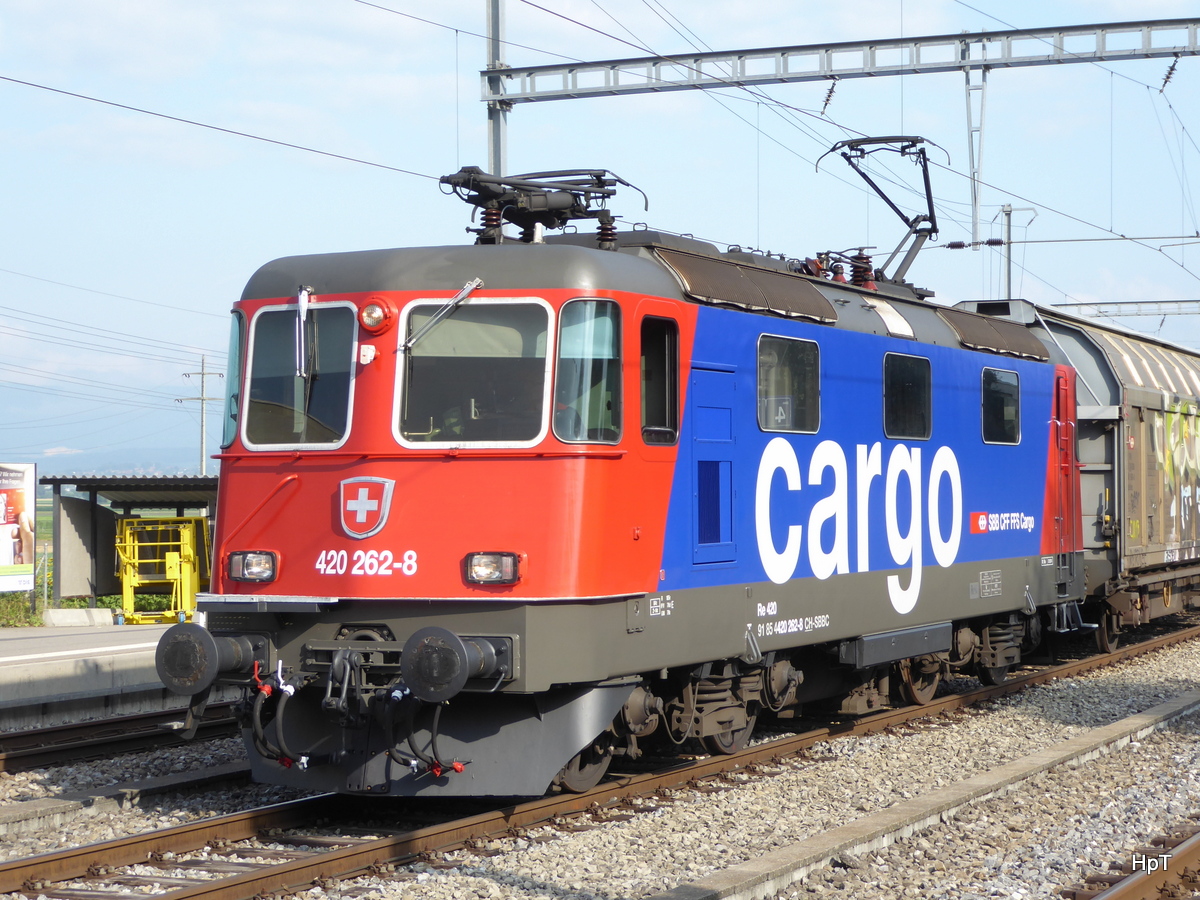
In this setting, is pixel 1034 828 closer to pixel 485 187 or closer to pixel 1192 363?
pixel 485 187

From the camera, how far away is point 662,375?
8102 mm

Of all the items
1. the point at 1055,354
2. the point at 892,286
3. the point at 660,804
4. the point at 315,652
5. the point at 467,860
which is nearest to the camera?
the point at 467,860

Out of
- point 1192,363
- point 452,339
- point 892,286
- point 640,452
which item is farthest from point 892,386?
point 1192,363

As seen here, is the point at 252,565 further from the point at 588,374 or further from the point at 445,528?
the point at 588,374

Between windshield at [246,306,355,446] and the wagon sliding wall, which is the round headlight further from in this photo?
the wagon sliding wall

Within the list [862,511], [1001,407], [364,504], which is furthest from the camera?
[1001,407]

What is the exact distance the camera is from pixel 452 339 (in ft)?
25.2

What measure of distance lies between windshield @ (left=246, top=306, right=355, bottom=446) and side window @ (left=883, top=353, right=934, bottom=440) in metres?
4.50

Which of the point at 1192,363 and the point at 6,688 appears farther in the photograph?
the point at 1192,363

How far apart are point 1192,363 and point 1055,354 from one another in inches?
291

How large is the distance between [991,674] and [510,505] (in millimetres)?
7574

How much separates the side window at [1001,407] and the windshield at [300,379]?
6516 millimetres

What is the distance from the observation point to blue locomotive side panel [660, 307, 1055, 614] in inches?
333

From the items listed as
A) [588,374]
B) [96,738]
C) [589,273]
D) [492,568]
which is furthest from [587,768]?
[96,738]
